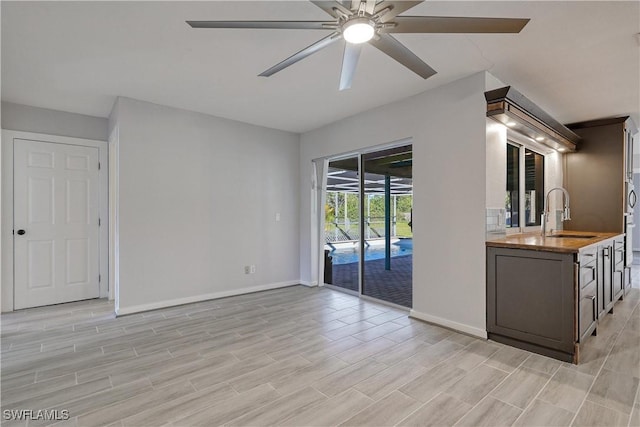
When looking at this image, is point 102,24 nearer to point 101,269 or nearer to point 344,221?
point 101,269

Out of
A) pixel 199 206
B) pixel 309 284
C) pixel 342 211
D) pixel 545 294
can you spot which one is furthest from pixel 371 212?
pixel 545 294

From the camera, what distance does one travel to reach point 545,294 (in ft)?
8.77

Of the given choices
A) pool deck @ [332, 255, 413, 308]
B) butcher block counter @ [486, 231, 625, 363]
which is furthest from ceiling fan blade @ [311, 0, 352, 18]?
pool deck @ [332, 255, 413, 308]

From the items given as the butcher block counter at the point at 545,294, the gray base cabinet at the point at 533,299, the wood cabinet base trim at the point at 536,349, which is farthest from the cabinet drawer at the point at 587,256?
the wood cabinet base trim at the point at 536,349

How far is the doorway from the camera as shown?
4688 mm

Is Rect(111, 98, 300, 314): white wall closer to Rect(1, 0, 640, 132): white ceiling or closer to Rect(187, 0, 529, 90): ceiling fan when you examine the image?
Rect(1, 0, 640, 132): white ceiling

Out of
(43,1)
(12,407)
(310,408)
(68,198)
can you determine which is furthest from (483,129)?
(68,198)

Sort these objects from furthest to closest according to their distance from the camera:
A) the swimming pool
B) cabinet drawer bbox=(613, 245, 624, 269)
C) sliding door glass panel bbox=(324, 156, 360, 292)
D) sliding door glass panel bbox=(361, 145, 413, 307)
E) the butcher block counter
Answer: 1. the swimming pool
2. sliding door glass panel bbox=(324, 156, 360, 292)
3. sliding door glass panel bbox=(361, 145, 413, 307)
4. cabinet drawer bbox=(613, 245, 624, 269)
5. the butcher block counter

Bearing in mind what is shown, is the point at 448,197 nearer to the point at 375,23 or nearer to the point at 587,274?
the point at 587,274

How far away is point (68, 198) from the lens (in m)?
4.41

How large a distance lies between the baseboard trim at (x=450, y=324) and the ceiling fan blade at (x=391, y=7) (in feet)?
9.35

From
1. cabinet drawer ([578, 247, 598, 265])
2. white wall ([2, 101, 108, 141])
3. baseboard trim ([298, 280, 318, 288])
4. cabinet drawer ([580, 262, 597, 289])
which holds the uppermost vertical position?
white wall ([2, 101, 108, 141])

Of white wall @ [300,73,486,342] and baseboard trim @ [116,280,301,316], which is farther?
baseboard trim @ [116,280,301,316]

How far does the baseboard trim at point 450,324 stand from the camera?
122 inches
